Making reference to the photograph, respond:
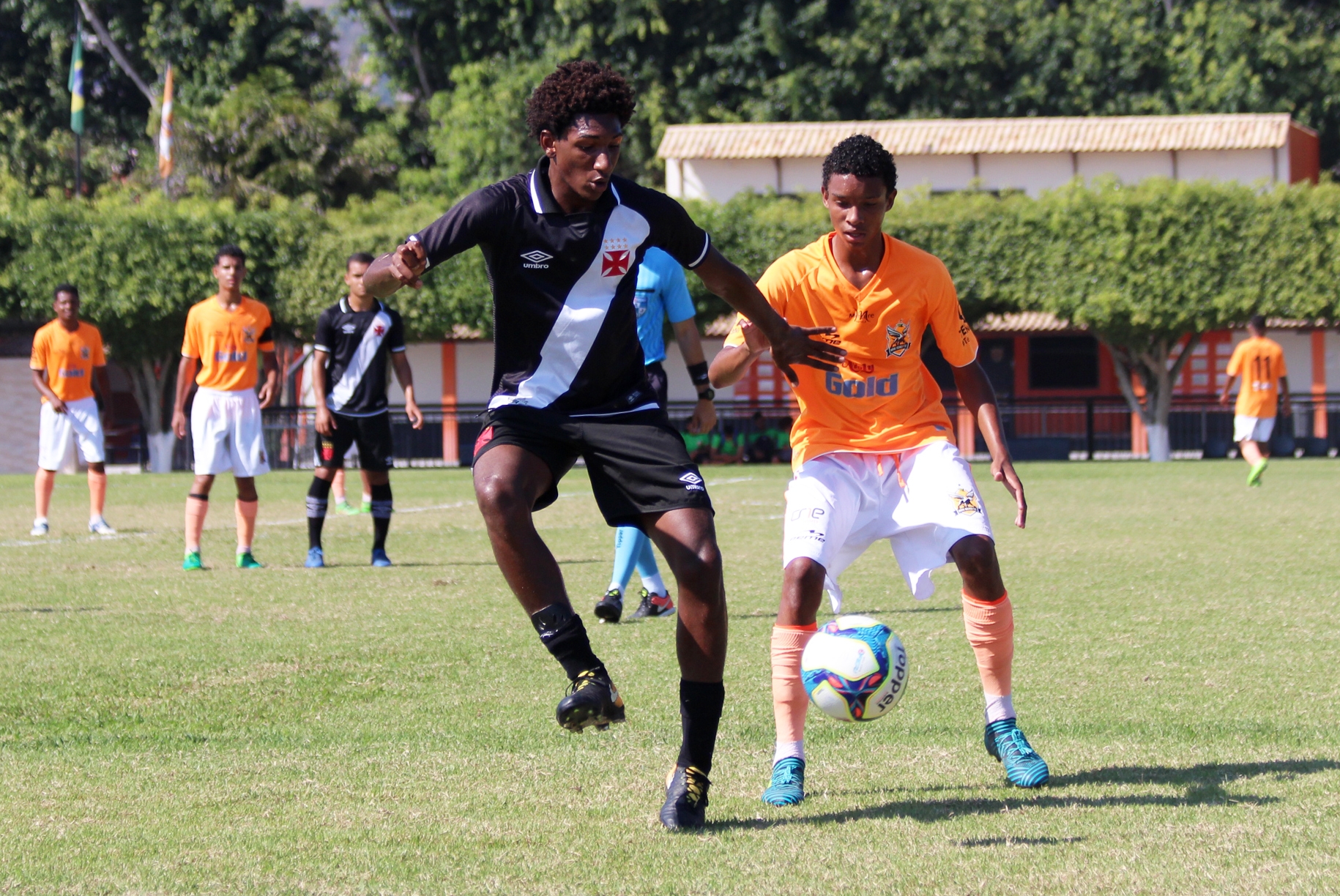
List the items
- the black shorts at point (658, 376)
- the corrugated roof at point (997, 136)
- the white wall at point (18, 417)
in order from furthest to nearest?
the corrugated roof at point (997, 136) < the white wall at point (18, 417) < the black shorts at point (658, 376)

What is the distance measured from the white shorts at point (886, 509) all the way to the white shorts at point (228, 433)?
714 cm

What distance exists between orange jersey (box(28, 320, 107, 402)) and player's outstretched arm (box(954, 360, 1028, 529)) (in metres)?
11.5

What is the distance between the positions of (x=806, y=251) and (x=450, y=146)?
3699cm

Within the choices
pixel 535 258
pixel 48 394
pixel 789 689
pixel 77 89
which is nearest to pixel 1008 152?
pixel 77 89

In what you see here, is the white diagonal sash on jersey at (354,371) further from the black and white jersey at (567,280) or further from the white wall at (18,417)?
the white wall at (18,417)

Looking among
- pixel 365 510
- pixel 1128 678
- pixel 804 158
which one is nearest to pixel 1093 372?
pixel 804 158

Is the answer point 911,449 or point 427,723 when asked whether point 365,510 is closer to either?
point 427,723

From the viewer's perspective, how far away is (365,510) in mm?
17781

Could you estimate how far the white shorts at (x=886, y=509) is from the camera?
4941 mm

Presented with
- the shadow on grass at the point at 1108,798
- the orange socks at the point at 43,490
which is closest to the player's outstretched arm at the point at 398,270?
the shadow on grass at the point at 1108,798

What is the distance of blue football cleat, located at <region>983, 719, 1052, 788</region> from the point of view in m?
4.77

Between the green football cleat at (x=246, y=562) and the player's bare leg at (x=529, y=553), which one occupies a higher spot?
the player's bare leg at (x=529, y=553)

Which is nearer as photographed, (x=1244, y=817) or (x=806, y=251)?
(x=1244, y=817)

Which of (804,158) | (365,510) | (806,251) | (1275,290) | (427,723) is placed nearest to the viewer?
(806,251)
